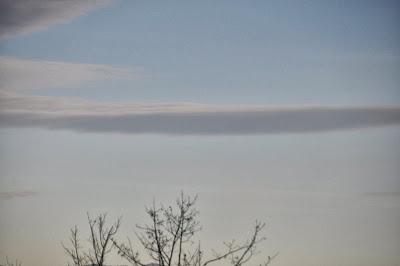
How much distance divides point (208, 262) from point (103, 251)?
6.22ft

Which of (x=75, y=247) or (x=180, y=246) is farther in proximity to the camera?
(x=75, y=247)

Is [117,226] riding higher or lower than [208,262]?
higher

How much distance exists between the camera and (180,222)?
1135 centimetres

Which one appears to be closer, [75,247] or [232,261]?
[232,261]

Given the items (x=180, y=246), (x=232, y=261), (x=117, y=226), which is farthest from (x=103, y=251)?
(x=232, y=261)

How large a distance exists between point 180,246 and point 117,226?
135 centimetres

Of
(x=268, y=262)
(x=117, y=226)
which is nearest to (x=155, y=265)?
(x=117, y=226)

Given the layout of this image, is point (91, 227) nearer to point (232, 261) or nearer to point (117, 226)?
point (117, 226)

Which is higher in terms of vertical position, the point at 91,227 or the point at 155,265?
the point at 91,227

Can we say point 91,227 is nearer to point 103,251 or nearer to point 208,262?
point 103,251

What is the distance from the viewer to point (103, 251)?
11664mm

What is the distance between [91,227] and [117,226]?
511mm

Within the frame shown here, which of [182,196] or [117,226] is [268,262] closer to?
[182,196]

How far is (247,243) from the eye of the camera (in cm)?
1119
